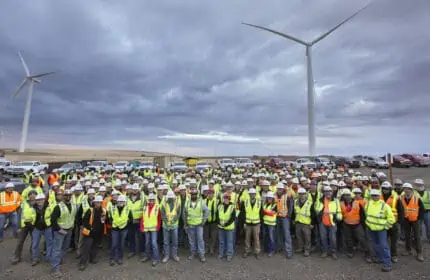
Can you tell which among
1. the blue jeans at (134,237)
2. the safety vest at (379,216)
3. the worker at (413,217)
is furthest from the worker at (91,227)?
the worker at (413,217)

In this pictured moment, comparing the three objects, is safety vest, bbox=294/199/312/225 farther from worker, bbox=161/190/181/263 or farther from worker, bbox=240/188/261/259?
worker, bbox=161/190/181/263

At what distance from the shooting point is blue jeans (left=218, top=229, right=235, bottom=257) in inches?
315

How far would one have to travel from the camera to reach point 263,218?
830 cm

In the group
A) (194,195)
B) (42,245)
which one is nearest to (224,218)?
(194,195)

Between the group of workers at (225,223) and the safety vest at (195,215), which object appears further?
the safety vest at (195,215)

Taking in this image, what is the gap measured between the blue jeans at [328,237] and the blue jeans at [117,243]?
5219mm

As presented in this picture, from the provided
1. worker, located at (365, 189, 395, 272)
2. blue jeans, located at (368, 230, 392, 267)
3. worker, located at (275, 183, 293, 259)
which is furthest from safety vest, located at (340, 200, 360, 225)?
worker, located at (275, 183, 293, 259)

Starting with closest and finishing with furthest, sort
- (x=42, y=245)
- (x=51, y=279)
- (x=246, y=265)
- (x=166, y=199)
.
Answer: (x=51, y=279), (x=246, y=265), (x=166, y=199), (x=42, y=245)

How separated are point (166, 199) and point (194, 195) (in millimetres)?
769

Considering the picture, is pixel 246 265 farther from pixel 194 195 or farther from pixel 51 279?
pixel 51 279

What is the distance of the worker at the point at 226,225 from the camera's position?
26.1 ft

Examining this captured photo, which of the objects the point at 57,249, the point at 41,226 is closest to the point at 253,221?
the point at 57,249

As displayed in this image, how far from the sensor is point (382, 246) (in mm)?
7184

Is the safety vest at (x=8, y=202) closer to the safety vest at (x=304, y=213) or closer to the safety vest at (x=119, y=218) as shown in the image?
the safety vest at (x=119, y=218)
